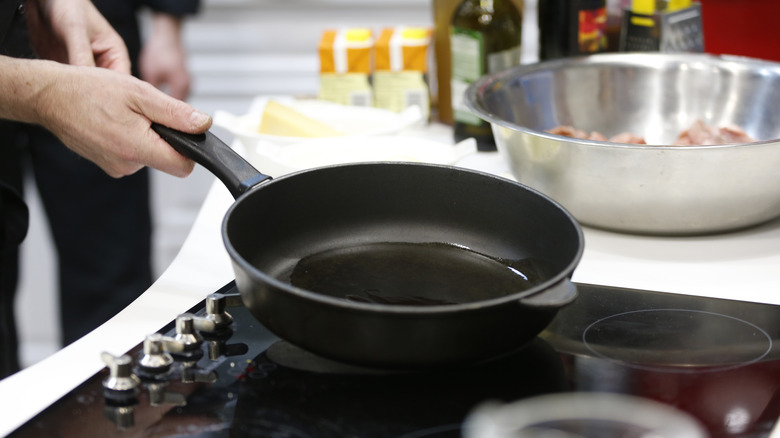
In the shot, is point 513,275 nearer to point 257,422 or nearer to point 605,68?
point 257,422

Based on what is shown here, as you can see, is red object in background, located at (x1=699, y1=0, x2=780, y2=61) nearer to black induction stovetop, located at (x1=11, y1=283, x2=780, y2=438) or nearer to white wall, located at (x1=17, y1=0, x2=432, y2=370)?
white wall, located at (x1=17, y1=0, x2=432, y2=370)

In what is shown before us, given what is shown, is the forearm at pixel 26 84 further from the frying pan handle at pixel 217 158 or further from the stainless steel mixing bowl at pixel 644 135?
the stainless steel mixing bowl at pixel 644 135

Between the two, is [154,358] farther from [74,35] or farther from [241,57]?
[241,57]

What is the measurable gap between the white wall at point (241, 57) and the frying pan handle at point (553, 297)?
1643mm

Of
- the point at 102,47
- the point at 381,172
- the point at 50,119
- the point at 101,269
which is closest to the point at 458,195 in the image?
the point at 381,172

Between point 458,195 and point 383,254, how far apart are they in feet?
0.30

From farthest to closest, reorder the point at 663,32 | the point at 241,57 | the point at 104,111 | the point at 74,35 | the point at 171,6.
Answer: the point at 241,57, the point at 171,6, the point at 663,32, the point at 74,35, the point at 104,111

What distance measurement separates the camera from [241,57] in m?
2.22

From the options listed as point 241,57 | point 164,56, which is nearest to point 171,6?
point 164,56

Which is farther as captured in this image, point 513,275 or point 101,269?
point 101,269

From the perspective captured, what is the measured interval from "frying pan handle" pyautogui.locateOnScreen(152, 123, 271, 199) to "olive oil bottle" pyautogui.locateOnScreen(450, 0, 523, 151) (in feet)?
1.77

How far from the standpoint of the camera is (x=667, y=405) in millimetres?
599

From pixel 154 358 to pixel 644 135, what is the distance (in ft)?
2.53

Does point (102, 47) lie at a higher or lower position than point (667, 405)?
higher
